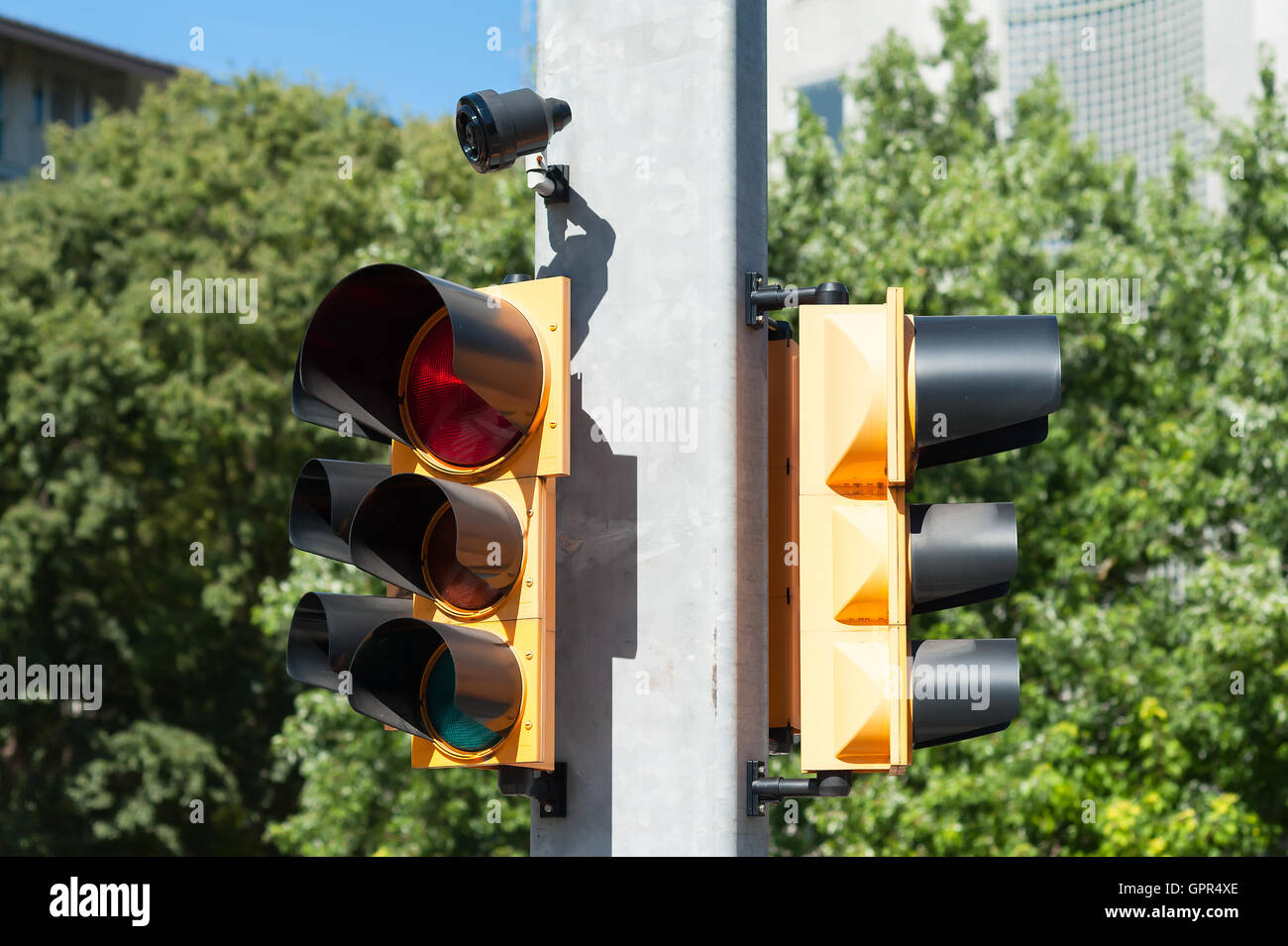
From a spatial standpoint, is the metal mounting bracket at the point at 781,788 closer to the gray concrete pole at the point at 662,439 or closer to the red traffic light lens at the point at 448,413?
the gray concrete pole at the point at 662,439

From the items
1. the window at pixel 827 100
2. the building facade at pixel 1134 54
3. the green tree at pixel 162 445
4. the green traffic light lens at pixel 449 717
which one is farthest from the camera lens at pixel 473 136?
the window at pixel 827 100

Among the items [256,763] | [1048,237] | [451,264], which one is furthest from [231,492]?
[1048,237]

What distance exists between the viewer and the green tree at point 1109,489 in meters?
13.9

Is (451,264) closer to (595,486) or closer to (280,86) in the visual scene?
(280,86)

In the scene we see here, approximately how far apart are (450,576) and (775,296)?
1.12 metres

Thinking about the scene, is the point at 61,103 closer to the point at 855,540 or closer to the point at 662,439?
the point at 662,439

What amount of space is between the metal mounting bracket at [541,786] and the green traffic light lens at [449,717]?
3.6 inches

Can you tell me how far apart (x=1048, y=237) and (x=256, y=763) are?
14.1m

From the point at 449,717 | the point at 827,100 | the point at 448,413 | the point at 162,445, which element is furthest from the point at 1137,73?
the point at 449,717

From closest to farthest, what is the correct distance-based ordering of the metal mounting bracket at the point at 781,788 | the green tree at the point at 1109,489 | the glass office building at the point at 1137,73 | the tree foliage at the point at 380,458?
the metal mounting bracket at the point at 781,788, the green tree at the point at 1109,489, the tree foliage at the point at 380,458, the glass office building at the point at 1137,73

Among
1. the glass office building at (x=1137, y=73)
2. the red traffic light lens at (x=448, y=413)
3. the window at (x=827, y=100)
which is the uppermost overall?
the window at (x=827, y=100)

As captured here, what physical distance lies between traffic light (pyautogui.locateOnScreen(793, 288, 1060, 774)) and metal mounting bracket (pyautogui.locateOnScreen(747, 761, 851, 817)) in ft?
0.15
